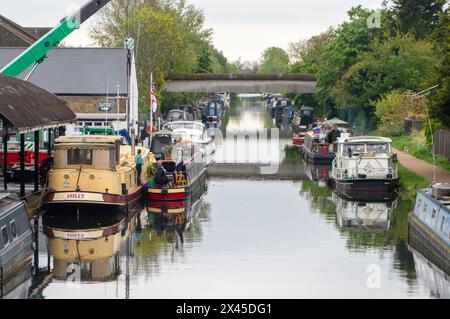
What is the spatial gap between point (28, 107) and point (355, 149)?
62.6 ft

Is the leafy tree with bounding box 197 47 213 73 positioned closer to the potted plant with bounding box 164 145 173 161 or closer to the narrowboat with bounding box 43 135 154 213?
the potted plant with bounding box 164 145 173 161

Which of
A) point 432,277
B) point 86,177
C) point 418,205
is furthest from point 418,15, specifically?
point 432,277

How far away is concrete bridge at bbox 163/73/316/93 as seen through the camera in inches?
4811

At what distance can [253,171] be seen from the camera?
71188 millimetres

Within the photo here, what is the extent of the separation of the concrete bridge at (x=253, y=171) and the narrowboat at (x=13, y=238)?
101 feet

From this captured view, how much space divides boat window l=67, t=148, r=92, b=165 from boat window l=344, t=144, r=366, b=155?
15.9 m

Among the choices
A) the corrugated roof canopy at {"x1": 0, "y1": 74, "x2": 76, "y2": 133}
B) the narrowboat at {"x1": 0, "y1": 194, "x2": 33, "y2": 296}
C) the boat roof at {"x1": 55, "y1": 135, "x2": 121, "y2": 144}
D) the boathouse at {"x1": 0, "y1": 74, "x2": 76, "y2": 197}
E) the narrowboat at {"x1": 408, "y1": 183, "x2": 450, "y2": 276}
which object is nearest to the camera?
the narrowboat at {"x1": 0, "y1": 194, "x2": 33, "y2": 296}

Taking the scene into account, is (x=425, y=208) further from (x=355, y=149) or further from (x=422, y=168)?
(x=422, y=168)

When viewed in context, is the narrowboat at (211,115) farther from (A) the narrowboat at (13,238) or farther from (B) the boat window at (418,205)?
(A) the narrowboat at (13,238)

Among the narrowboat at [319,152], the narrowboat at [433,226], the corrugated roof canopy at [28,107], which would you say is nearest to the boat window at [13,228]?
the corrugated roof canopy at [28,107]

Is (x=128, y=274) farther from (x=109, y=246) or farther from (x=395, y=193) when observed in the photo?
(x=395, y=193)

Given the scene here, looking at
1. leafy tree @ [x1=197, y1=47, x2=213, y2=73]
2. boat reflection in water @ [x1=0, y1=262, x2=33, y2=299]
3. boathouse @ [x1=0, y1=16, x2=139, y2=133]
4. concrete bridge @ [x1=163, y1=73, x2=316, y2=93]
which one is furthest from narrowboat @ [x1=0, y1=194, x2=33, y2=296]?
leafy tree @ [x1=197, y1=47, x2=213, y2=73]

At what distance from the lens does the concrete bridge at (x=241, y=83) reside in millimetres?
122188

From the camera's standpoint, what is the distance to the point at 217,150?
89125 millimetres
